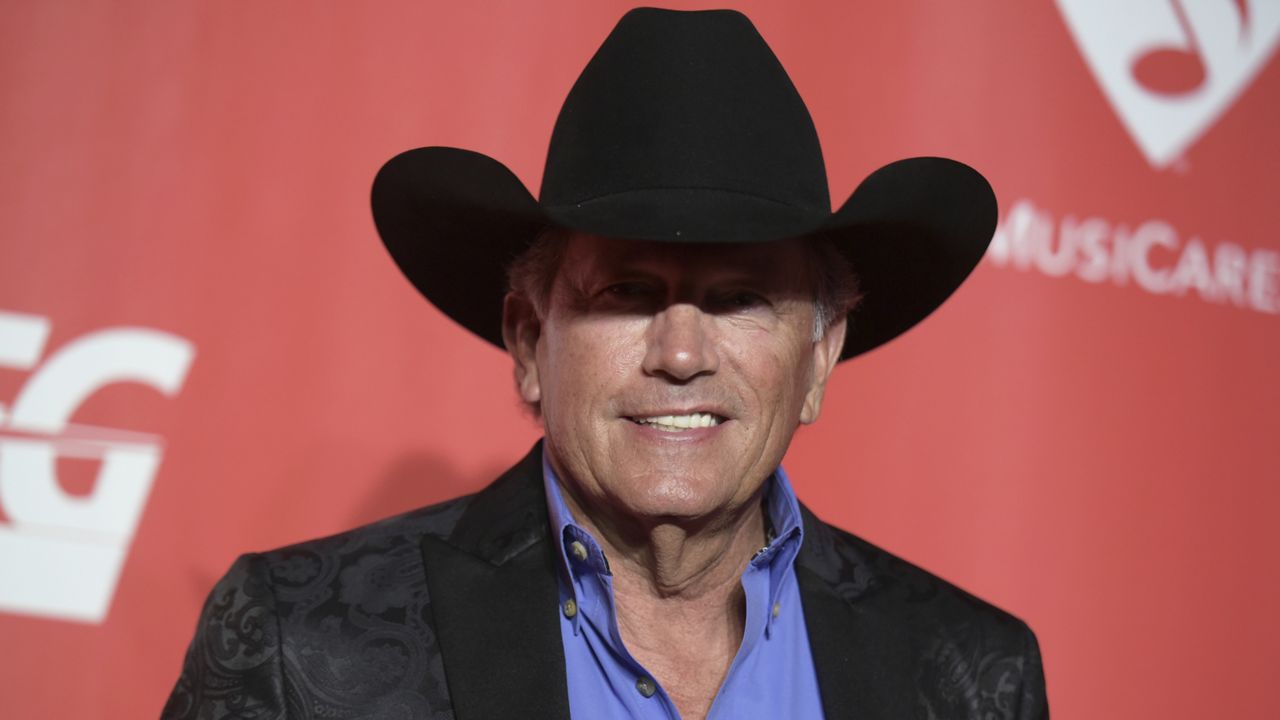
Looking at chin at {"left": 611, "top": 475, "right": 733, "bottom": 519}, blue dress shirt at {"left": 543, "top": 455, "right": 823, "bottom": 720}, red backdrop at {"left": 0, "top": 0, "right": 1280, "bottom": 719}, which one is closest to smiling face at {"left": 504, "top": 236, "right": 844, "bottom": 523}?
chin at {"left": 611, "top": 475, "right": 733, "bottom": 519}

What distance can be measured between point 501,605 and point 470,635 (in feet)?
0.23

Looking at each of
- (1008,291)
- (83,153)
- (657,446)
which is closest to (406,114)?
(83,153)

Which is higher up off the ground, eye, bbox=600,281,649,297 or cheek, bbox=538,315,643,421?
eye, bbox=600,281,649,297

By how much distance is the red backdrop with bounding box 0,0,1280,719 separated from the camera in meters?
2.63

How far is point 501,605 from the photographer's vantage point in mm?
1889

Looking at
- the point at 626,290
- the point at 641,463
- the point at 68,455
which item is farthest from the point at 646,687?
the point at 68,455

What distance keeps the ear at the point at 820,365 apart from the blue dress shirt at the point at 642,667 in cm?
14

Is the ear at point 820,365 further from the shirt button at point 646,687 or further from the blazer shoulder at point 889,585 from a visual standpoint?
the shirt button at point 646,687

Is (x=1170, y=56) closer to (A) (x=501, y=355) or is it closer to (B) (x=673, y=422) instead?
(A) (x=501, y=355)

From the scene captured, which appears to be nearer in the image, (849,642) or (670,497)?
(670,497)

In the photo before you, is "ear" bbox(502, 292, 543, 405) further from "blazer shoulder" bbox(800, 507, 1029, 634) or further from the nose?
"blazer shoulder" bbox(800, 507, 1029, 634)

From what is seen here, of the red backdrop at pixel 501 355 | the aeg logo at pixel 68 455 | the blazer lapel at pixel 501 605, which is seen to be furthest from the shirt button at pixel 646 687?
the aeg logo at pixel 68 455

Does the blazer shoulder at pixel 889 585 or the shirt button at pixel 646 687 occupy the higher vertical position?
the blazer shoulder at pixel 889 585

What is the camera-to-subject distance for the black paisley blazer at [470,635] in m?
1.79
